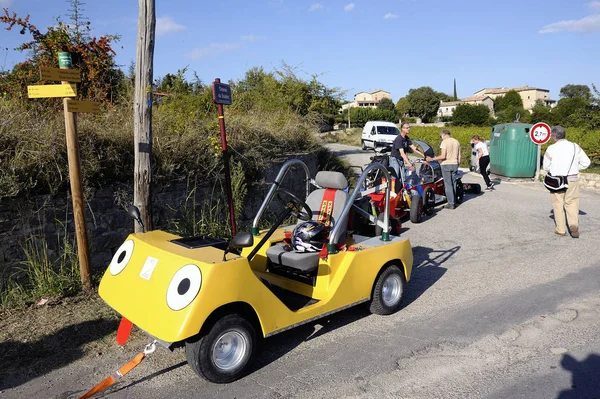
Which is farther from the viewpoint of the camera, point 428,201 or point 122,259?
point 428,201

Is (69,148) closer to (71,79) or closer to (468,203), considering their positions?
(71,79)

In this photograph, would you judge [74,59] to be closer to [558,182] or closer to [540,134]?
[558,182]

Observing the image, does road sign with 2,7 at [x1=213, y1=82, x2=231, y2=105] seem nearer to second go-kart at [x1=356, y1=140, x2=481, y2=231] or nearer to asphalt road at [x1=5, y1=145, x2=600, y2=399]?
asphalt road at [x1=5, y1=145, x2=600, y2=399]

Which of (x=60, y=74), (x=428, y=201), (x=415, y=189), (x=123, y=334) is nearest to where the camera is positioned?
(x=123, y=334)

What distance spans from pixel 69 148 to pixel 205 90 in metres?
5.43

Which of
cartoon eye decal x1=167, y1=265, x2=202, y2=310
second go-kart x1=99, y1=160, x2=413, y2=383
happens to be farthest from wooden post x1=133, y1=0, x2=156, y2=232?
cartoon eye decal x1=167, y1=265, x2=202, y2=310

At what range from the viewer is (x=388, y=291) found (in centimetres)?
497

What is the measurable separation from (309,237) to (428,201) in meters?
5.81

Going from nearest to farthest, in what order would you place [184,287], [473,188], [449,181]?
[184,287] < [449,181] < [473,188]

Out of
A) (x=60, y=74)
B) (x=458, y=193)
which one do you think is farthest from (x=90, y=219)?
(x=458, y=193)

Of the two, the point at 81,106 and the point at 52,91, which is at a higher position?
the point at 52,91

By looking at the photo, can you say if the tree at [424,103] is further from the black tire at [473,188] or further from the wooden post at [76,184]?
the wooden post at [76,184]

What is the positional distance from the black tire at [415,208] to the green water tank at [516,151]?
292 inches

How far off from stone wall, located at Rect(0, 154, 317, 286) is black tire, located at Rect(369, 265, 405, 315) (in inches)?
125
